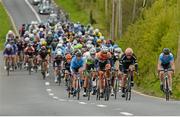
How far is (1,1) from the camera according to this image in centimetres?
10469

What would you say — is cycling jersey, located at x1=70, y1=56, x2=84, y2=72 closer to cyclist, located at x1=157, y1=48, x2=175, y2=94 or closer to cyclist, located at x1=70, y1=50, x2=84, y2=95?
cyclist, located at x1=70, y1=50, x2=84, y2=95

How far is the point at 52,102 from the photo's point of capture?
77.5 feet

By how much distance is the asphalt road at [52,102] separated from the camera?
60.2 ft

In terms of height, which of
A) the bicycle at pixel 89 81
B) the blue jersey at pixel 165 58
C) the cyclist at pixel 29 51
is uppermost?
the cyclist at pixel 29 51

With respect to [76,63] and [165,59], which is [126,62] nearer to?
[165,59]

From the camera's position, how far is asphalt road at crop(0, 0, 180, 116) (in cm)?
1834

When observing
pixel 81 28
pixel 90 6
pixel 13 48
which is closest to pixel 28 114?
pixel 13 48

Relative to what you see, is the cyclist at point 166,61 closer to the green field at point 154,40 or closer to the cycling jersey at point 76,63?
the cycling jersey at point 76,63

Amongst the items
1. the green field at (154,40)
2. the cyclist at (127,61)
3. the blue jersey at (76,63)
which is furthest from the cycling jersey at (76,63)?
the green field at (154,40)

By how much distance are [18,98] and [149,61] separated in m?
11.3

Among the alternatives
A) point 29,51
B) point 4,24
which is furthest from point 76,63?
point 4,24

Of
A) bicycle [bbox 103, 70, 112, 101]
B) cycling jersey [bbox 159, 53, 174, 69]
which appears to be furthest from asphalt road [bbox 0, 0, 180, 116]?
cycling jersey [bbox 159, 53, 174, 69]

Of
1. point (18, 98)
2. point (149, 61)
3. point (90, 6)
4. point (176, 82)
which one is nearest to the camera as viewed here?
point (18, 98)

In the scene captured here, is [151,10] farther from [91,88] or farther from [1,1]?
[1,1]
